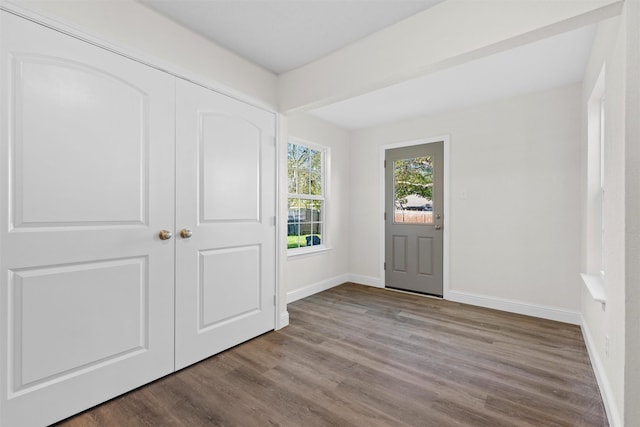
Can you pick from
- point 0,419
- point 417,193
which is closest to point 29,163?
point 0,419

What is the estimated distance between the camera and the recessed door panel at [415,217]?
3965 mm

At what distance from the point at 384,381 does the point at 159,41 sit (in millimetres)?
2738

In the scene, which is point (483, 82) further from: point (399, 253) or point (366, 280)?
point (366, 280)

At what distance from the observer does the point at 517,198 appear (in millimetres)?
3373

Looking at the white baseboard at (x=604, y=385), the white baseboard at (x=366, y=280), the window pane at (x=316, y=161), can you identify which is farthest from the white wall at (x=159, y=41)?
the white baseboard at (x=604, y=385)

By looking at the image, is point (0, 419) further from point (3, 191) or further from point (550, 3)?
point (550, 3)

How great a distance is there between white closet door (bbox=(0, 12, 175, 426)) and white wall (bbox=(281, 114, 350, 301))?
76.3 inches

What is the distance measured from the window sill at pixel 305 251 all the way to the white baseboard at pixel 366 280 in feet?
2.44

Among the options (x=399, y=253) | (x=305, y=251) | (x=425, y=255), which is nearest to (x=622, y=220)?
(x=425, y=255)

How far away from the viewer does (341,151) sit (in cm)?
462

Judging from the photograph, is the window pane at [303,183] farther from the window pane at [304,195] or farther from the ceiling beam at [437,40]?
the ceiling beam at [437,40]

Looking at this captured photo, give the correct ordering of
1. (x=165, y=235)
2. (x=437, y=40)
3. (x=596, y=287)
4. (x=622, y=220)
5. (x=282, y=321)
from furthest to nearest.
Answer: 1. (x=282, y=321)
2. (x=596, y=287)
3. (x=165, y=235)
4. (x=437, y=40)
5. (x=622, y=220)

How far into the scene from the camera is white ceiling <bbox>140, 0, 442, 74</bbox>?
1.92 metres

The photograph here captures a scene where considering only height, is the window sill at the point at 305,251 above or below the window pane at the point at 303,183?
below
